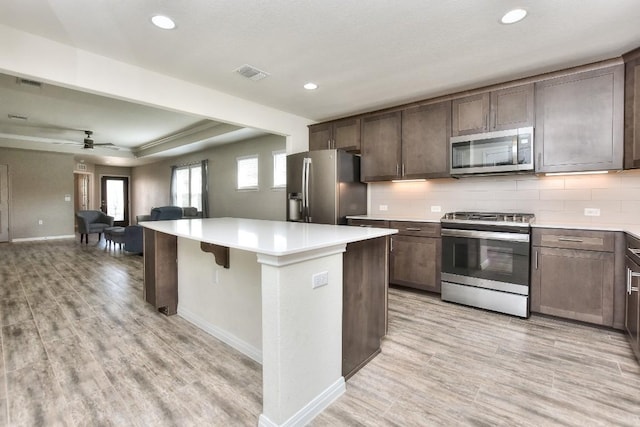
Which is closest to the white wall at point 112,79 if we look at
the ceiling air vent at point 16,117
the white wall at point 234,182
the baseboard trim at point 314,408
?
the white wall at point 234,182

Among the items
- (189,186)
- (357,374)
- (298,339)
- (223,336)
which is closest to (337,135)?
(223,336)

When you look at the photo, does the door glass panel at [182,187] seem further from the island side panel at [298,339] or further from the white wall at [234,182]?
the island side panel at [298,339]

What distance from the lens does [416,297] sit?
361 centimetres

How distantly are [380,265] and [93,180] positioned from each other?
12350mm

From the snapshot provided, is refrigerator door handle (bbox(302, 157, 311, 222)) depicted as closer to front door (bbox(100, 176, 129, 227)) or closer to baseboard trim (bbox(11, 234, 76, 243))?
baseboard trim (bbox(11, 234, 76, 243))

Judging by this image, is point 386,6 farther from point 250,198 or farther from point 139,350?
point 250,198

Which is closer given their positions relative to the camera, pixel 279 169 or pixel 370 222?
pixel 370 222

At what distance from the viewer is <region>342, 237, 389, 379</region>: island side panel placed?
1.95 meters

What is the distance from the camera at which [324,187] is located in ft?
13.5

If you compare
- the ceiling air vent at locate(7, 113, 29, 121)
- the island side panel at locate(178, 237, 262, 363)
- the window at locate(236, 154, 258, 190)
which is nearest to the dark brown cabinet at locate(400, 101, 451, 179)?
the island side panel at locate(178, 237, 262, 363)

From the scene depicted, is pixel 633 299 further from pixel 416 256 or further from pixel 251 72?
pixel 251 72

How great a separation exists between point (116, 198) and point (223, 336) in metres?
11.9

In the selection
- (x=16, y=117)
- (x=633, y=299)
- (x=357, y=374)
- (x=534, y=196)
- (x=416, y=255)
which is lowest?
(x=357, y=374)

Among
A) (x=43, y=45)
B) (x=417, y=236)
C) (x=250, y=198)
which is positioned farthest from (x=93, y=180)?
(x=417, y=236)
